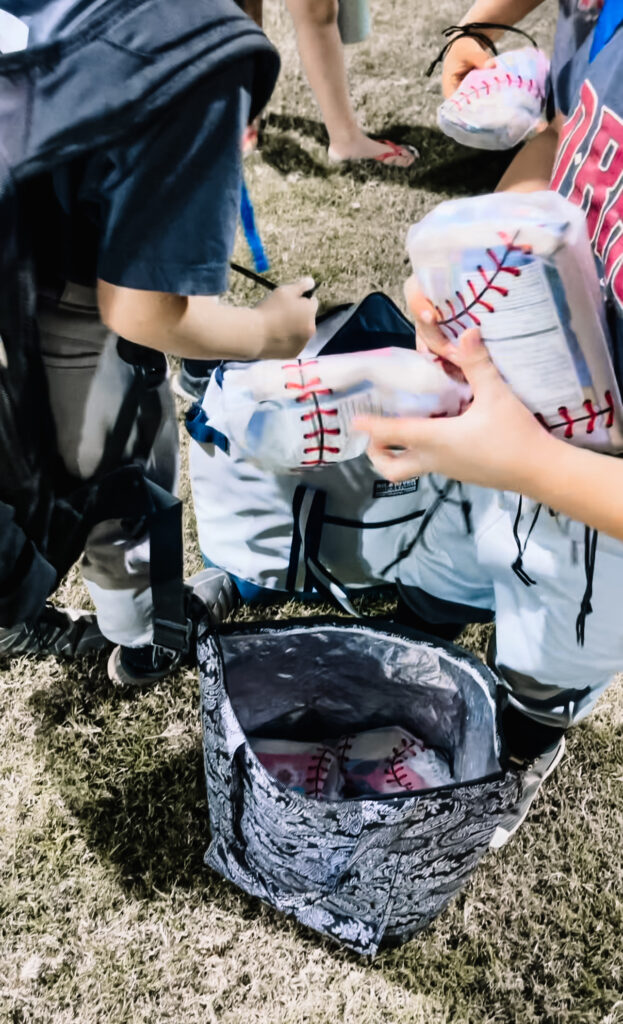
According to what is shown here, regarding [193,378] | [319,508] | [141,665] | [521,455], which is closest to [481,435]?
[521,455]

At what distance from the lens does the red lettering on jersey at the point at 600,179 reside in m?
0.62

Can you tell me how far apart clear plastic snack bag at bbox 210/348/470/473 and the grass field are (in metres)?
0.68

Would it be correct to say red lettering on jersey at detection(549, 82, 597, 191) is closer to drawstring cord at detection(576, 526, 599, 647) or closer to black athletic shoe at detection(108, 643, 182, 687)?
drawstring cord at detection(576, 526, 599, 647)

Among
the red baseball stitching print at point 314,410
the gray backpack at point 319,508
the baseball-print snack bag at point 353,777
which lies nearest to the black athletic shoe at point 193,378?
the gray backpack at point 319,508

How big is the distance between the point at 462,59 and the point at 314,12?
2.91 feet

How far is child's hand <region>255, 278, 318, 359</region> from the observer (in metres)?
0.81

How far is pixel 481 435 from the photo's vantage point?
2.17 ft

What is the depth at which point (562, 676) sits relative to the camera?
926 mm

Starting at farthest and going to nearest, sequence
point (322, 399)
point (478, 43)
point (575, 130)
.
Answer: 1. point (478, 43)
2. point (322, 399)
3. point (575, 130)

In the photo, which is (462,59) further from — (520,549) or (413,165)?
(413,165)

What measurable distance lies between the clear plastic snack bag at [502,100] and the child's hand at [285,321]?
0.37 m

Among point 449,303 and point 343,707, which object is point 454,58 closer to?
point 449,303

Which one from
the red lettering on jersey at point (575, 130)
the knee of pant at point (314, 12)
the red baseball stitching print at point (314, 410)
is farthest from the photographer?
the knee of pant at point (314, 12)

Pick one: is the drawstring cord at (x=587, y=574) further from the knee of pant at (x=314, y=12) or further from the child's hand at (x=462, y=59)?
the knee of pant at (x=314, y=12)
